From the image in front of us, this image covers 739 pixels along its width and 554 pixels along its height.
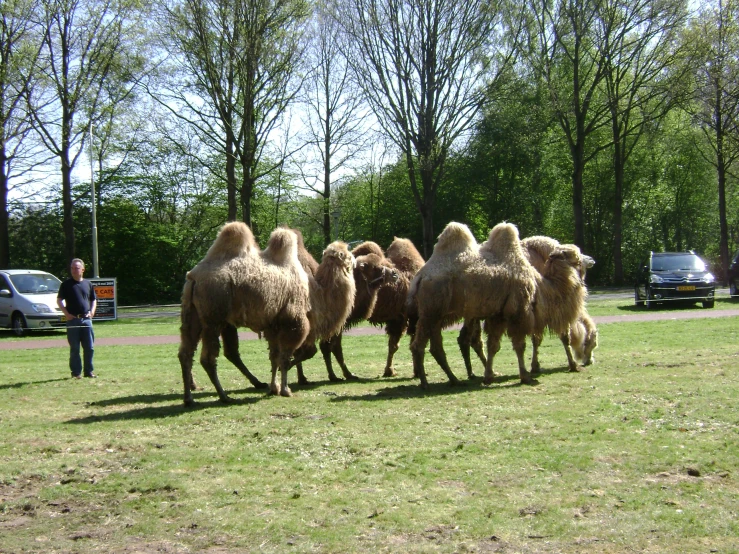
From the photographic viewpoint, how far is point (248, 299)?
10391 mm

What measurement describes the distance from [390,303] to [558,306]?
2880mm

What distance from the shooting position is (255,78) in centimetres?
3020

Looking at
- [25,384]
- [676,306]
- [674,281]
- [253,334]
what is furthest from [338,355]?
[676,306]

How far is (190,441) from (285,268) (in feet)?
11.8

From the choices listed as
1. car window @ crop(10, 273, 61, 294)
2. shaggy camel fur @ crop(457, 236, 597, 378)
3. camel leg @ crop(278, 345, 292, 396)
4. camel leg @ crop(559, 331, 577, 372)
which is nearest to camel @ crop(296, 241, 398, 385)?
shaggy camel fur @ crop(457, 236, 597, 378)

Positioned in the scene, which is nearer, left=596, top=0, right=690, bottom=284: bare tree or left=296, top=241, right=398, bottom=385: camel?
left=296, top=241, right=398, bottom=385: camel

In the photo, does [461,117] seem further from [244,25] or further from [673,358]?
[673,358]

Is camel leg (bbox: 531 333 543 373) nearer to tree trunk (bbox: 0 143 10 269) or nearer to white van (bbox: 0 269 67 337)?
white van (bbox: 0 269 67 337)

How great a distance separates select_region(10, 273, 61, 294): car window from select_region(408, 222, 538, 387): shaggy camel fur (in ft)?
60.2

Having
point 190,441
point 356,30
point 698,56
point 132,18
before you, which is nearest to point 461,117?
point 356,30

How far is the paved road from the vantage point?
20270 mm

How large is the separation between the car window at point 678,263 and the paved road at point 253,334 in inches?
106

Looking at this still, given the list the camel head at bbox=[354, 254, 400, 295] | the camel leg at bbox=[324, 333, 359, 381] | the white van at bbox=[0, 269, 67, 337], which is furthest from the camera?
the white van at bbox=[0, 269, 67, 337]

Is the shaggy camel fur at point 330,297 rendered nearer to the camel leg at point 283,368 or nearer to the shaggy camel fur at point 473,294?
the camel leg at point 283,368
